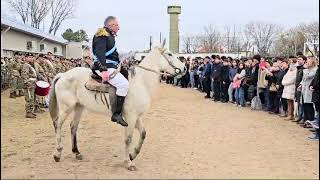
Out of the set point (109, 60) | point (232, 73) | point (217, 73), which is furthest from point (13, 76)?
point (109, 60)

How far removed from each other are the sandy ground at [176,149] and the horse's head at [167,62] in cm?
152

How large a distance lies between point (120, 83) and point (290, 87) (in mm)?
7232

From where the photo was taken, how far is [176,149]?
363 inches

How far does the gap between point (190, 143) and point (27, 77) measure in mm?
6655

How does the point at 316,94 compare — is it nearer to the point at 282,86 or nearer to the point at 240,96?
the point at 282,86

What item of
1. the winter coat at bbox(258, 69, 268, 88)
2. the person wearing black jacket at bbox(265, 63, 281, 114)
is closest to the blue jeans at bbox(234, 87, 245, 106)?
the winter coat at bbox(258, 69, 268, 88)

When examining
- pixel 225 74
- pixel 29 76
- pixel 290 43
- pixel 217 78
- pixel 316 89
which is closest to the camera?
pixel 316 89

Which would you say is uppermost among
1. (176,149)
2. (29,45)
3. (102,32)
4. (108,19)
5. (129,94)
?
(108,19)

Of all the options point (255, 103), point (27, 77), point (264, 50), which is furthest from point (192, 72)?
point (264, 50)

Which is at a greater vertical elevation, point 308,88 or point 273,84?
point 308,88

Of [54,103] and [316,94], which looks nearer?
[54,103]

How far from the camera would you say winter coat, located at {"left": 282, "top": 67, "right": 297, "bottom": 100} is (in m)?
13.5

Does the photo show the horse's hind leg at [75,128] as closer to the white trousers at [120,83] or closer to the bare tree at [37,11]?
the white trousers at [120,83]

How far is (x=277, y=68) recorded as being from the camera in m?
15.4
